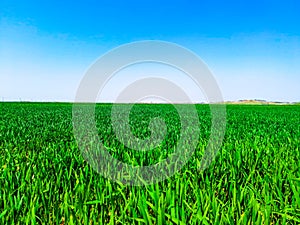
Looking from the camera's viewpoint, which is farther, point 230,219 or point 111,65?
point 111,65

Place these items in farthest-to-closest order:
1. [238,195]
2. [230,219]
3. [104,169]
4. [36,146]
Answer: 1. [36,146]
2. [104,169]
3. [238,195]
4. [230,219]

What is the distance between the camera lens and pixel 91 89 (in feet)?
17.3

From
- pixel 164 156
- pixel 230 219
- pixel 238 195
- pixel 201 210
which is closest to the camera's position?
pixel 230 219

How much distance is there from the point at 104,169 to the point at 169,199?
1.56 meters

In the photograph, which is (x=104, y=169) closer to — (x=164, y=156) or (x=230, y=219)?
(x=164, y=156)

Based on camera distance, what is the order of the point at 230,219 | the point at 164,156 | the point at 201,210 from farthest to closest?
1. the point at 164,156
2. the point at 201,210
3. the point at 230,219

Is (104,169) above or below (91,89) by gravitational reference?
below

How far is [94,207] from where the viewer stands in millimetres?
2707

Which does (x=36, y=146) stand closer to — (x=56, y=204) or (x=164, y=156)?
(x=164, y=156)

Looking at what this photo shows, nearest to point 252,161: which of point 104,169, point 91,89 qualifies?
point 104,169

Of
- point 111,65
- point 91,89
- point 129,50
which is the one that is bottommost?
point 91,89

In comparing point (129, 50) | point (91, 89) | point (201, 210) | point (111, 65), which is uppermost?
point (129, 50)

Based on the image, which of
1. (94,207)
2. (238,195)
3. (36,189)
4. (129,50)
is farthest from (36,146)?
(238,195)

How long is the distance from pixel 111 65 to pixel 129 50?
87 centimetres
